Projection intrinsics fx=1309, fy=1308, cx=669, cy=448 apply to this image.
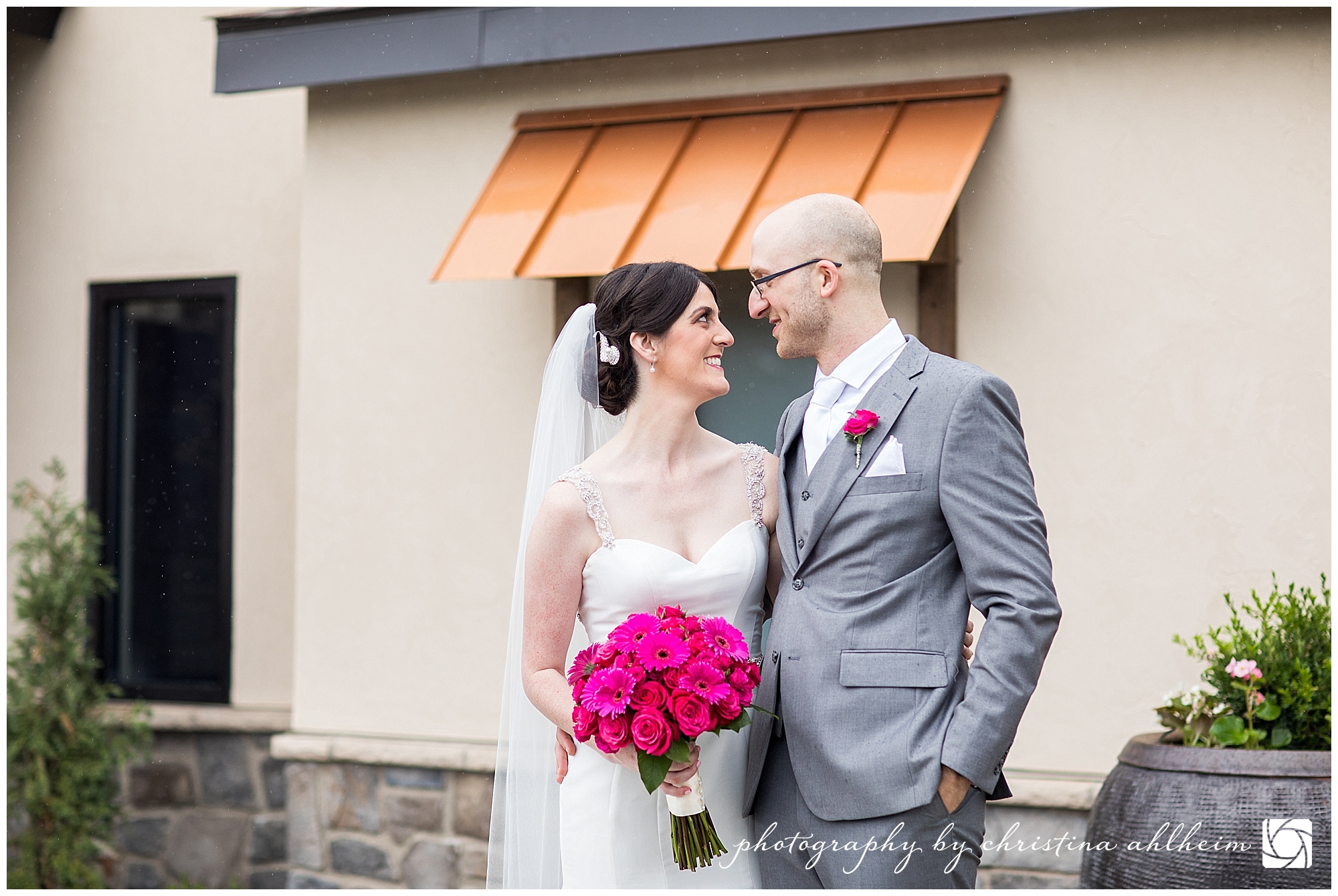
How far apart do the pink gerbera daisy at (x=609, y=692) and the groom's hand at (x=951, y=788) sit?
0.64 m

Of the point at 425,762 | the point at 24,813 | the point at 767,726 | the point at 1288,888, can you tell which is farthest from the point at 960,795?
the point at 24,813

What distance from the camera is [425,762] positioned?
582 cm

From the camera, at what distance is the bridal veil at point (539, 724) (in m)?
3.50

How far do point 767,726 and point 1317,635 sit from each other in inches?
82.9

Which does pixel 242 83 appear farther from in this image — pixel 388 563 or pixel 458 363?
pixel 388 563

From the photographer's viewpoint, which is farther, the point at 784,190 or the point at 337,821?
the point at 337,821

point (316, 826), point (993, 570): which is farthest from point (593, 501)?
point (316, 826)

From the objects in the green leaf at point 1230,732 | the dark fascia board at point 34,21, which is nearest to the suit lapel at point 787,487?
the green leaf at point 1230,732

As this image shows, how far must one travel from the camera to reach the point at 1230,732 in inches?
153

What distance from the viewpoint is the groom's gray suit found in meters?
2.61

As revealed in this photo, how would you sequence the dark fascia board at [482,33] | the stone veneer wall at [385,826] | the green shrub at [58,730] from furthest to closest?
the green shrub at [58,730]
the stone veneer wall at [385,826]
the dark fascia board at [482,33]

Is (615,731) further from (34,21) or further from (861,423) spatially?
(34,21)

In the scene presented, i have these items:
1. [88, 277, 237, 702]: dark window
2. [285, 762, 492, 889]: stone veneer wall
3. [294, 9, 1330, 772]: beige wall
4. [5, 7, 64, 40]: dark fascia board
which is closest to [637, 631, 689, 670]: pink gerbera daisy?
[294, 9, 1330, 772]: beige wall

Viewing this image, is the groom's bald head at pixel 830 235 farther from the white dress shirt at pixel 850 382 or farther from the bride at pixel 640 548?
the bride at pixel 640 548
